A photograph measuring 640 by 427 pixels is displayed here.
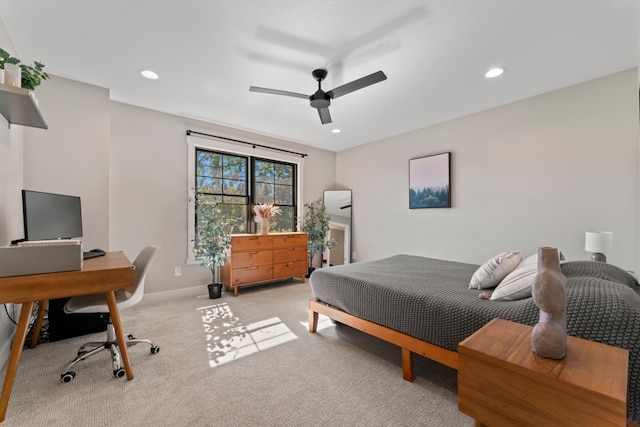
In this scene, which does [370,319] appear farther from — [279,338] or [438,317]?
[279,338]

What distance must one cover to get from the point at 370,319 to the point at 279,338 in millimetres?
915

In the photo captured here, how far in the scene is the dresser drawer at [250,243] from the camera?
396 cm

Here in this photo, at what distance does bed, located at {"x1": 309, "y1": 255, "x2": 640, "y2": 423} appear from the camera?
4.02ft

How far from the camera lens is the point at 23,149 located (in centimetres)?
261

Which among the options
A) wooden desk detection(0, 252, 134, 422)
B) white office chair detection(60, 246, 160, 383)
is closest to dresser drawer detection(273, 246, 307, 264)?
white office chair detection(60, 246, 160, 383)

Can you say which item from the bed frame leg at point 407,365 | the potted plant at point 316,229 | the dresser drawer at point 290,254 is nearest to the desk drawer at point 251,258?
the dresser drawer at point 290,254

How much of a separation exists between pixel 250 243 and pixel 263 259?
0.34m

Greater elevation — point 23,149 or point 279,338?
point 23,149

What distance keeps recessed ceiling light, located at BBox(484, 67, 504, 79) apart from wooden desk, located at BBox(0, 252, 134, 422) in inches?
139

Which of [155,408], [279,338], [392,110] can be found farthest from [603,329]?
[392,110]

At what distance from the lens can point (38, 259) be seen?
1.58 meters

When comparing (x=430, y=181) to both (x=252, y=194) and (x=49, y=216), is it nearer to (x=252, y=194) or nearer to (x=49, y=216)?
(x=252, y=194)

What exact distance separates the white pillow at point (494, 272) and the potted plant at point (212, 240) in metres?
3.07

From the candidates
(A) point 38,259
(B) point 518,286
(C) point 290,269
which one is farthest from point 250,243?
(B) point 518,286
